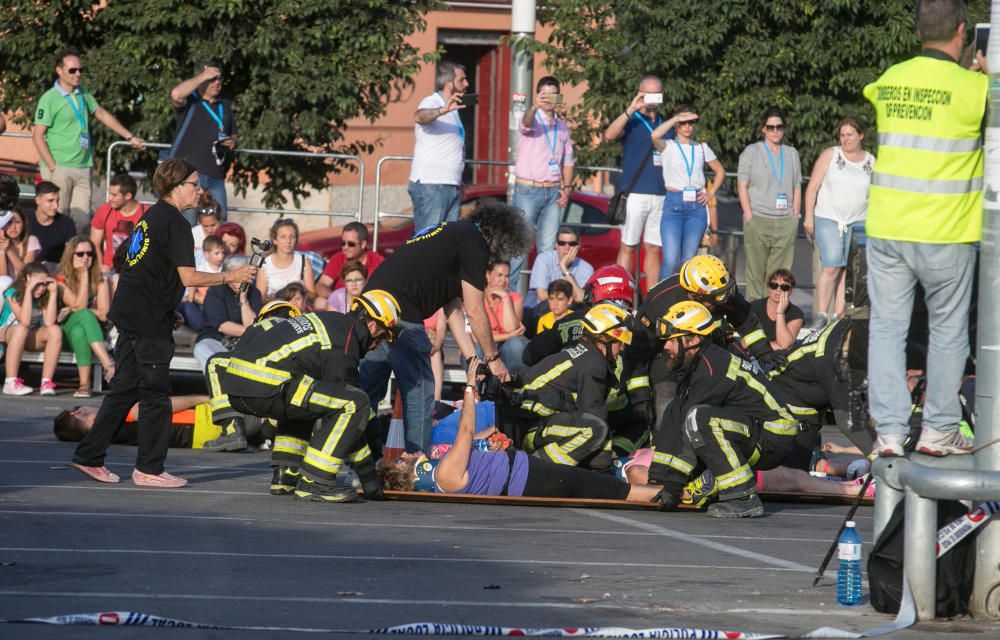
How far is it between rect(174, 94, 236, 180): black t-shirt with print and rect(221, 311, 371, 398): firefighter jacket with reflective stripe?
599 cm

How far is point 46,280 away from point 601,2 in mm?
7141

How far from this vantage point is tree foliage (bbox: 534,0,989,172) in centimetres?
1803

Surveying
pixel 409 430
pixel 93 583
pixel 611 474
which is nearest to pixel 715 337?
pixel 611 474

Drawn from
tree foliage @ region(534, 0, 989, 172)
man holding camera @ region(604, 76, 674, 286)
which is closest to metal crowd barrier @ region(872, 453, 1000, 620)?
man holding camera @ region(604, 76, 674, 286)

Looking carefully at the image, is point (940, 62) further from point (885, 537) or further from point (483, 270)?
point (483, 270)

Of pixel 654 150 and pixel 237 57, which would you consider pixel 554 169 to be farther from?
pixel 237 57

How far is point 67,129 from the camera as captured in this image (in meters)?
16.2

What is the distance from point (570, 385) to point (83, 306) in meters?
5.98

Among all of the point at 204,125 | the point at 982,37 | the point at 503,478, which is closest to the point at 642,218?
the point at 204,125

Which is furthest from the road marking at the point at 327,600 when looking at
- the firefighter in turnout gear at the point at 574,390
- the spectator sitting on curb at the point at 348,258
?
the spectator sitting on curb at the point at 348,258

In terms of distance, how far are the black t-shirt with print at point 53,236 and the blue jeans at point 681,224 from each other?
576cm

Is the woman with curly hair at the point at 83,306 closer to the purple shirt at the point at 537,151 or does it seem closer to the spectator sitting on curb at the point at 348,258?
the spectator sitting on curb at the point at 348,258

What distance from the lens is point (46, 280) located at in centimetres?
1520

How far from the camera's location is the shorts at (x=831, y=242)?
1549cm
